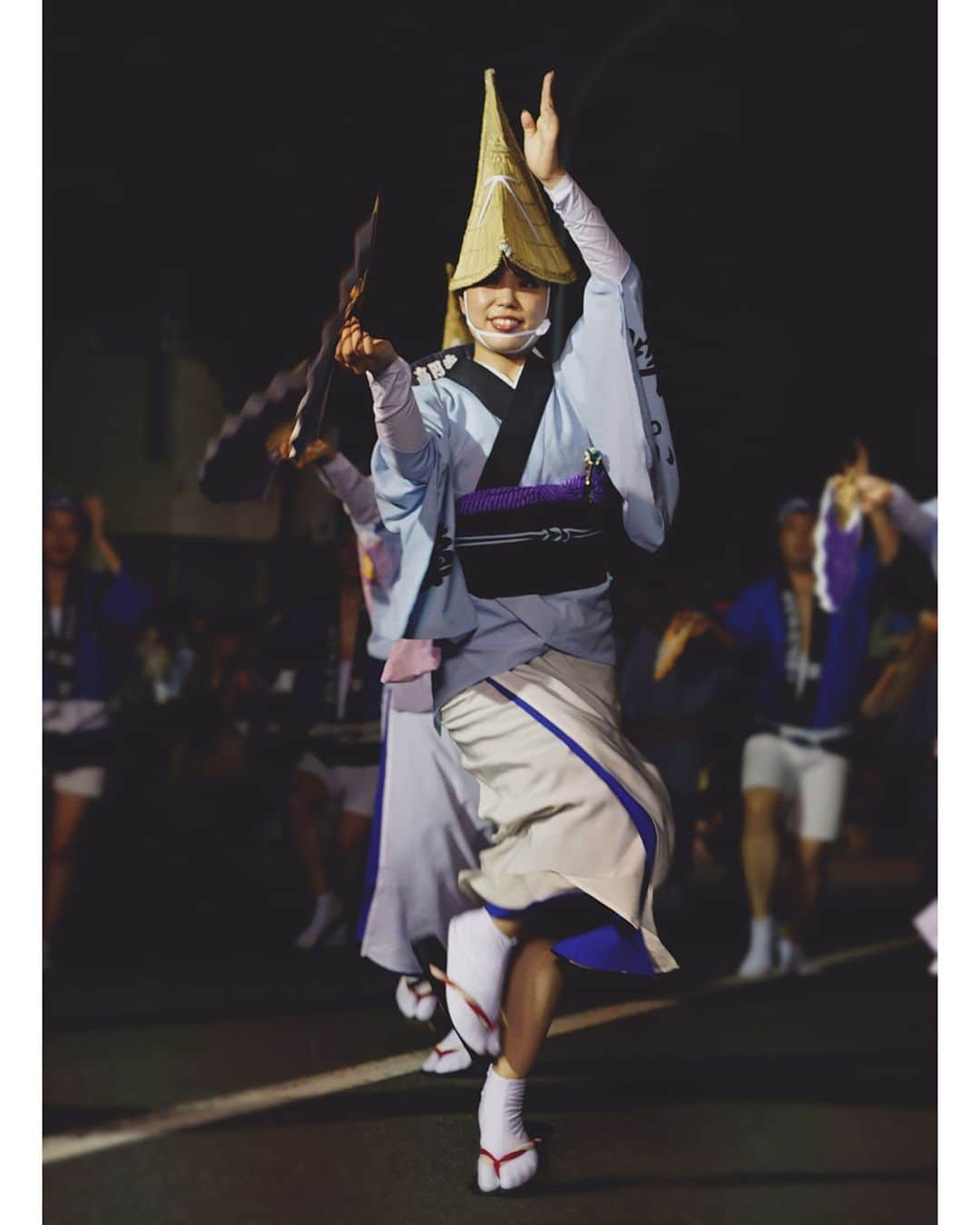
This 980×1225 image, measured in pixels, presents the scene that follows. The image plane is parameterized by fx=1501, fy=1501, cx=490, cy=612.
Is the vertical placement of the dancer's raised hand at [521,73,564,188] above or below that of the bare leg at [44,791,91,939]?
above

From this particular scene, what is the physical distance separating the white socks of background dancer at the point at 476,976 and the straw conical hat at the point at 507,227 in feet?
3.72

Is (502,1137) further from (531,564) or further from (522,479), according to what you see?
(522,479)

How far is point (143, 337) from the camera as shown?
2.89 meters

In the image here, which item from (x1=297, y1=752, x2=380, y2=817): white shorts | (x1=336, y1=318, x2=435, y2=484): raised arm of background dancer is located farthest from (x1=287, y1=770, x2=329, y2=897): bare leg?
(x1=336, y1=318, x2=435, y2=484): raised arm of background dancer

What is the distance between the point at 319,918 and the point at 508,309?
1249mm

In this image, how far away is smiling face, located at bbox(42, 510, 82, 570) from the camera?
2875 millimetres

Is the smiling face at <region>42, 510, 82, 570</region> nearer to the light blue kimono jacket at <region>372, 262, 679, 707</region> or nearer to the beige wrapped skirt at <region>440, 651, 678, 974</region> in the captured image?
the light blue kimono jacket at <region>372, 262, 679, 707</region>

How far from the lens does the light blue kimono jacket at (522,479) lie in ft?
8.47

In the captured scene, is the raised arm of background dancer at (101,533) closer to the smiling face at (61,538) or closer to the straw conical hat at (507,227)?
the smiling face at (61,538)

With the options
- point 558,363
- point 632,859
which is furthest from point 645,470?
point 632,859

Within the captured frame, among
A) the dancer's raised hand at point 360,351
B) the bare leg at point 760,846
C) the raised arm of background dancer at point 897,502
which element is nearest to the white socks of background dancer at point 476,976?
the bare leg at point 760,846

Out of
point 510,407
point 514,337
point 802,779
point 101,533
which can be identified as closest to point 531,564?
point 510,407

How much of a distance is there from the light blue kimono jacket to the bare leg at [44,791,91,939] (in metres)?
0.76

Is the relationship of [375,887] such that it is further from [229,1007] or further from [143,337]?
[143,337]
